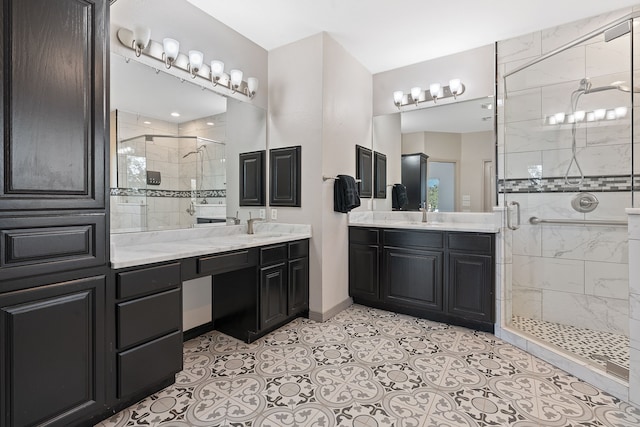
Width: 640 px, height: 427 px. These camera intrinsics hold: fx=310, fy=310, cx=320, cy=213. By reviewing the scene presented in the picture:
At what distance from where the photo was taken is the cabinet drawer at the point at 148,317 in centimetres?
164

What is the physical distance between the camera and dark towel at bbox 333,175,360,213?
3080 millimetres

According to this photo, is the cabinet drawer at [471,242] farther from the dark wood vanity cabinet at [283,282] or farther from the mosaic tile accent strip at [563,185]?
the dark wood vanity cabinet at [283,282]

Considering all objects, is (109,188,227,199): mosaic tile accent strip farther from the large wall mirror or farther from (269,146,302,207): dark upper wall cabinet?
(269,146,302,207): dark upper wall cabinet

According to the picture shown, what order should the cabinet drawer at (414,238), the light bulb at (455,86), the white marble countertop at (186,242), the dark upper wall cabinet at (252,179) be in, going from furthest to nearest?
the light bulb at (455,86) < the dark upper wall cabinet at (252,179) < the cabinet drawer at (414,238) < the white marble countertop at (186,242)

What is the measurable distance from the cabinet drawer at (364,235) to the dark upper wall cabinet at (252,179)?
1.03 metres

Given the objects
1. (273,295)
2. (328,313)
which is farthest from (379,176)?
(273,295)

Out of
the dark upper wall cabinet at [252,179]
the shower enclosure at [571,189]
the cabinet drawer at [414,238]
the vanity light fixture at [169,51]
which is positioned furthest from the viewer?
the dark upper wall cabinet at [252,179]

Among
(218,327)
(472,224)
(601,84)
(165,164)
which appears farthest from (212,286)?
(601,84)

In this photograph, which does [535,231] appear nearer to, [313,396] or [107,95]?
[313,396]

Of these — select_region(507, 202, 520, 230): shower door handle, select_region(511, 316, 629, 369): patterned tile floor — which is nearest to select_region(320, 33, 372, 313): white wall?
select_region(507, 202, 520, 230): shower door handle

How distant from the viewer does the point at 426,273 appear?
2980mm

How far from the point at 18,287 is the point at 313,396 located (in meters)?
1.55

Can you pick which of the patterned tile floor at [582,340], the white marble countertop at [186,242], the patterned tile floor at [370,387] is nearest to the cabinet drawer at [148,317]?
the white marble countertop at [186,242]

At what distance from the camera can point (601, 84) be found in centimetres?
266
